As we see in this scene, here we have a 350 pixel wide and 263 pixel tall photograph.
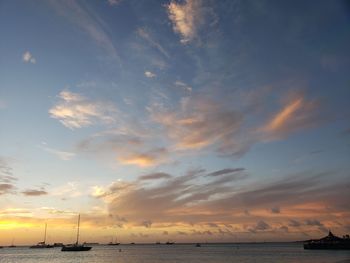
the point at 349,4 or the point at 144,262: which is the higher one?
the point at 349,4

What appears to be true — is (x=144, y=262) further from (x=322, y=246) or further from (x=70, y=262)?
(x=322, y=246)

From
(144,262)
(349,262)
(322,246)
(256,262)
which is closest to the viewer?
(349,262)

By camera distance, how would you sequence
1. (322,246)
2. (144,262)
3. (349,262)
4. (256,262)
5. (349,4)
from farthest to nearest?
(322,246) < (144,262) < (256,262) < (349,262) < (349,4)

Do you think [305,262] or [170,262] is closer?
[305,262]

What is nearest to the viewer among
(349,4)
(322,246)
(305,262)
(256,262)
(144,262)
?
(349,4)

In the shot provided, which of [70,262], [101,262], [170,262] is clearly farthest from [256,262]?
[70,262]

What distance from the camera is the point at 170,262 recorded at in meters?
110

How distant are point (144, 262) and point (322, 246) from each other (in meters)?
80.2

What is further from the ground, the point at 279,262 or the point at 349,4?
the point at 349,4

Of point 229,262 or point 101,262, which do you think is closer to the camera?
point 229,262

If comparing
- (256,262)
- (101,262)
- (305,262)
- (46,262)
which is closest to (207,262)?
(256,262)

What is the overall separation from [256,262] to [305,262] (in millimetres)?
14069

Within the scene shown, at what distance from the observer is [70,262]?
12119 cm

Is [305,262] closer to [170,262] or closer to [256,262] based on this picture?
[256,262]
